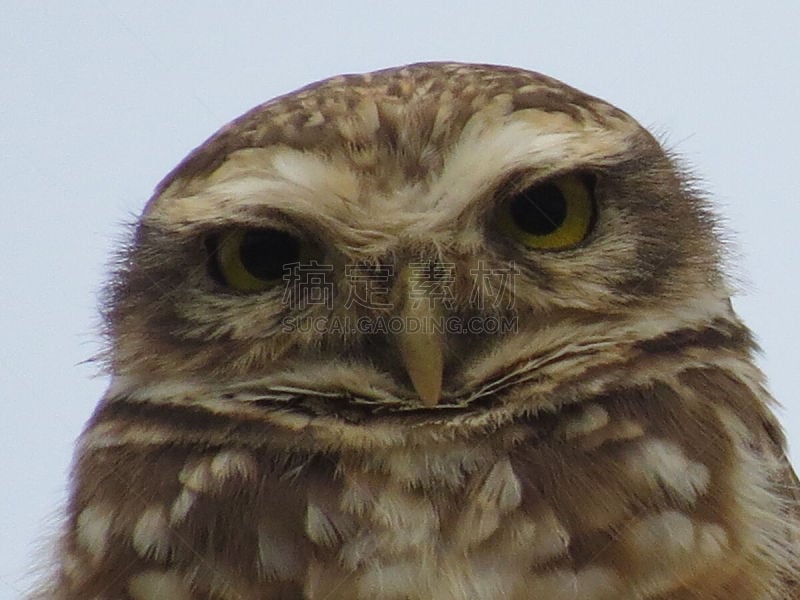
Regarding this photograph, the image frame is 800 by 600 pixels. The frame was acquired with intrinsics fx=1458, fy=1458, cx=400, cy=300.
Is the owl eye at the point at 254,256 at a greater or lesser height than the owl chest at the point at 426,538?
greater

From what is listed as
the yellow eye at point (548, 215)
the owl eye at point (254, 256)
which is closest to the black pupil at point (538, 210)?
the yellow eye at point (548, 215)

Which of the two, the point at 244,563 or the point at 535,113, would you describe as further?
the point at 535,113

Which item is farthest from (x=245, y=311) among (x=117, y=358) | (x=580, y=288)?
(x=580, y=288)

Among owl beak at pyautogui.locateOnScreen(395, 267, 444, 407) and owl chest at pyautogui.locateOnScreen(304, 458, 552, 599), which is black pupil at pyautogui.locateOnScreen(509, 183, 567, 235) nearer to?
owl beak at pyautogui.locateOnScreen(395, 267, 444, 407)

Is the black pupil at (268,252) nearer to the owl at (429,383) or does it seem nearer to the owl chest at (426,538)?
the owl at (429,383)

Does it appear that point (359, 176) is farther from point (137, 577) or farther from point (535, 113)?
point (137, 577)

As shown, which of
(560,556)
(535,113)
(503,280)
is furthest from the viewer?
(535,113)

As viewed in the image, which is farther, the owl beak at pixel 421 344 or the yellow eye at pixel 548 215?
the yellow eye at pixel 548 215
